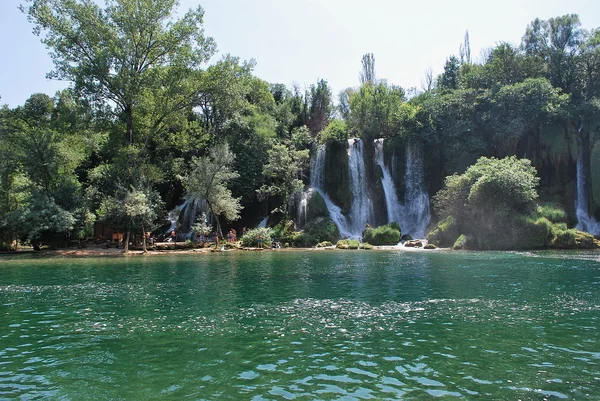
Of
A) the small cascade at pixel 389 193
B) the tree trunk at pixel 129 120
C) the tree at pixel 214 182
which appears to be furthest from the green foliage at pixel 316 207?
the tree trunk at pixel 129 120

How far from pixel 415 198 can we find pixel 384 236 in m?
8.03

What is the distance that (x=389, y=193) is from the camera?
150 feet

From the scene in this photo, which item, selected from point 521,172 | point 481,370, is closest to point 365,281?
point 481,370

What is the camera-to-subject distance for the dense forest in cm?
3550

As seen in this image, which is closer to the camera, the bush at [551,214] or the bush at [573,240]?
the bush at [573,240]

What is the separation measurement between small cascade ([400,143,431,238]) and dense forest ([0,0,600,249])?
105cm

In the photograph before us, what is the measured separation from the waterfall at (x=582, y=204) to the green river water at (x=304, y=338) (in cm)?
2355

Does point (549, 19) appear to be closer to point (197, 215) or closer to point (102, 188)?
point (197, 215)

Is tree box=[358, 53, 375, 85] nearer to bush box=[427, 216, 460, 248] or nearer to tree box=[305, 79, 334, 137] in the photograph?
tree box=[305, 79, 334, 137]

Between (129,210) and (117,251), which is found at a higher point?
(129,210)

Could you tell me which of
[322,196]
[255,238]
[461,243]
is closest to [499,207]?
[461,243]

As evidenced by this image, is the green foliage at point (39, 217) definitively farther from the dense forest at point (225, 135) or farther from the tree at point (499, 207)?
the tree at point (499, 207)

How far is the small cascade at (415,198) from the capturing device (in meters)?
43.3

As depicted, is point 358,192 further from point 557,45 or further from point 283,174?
point 557,45
